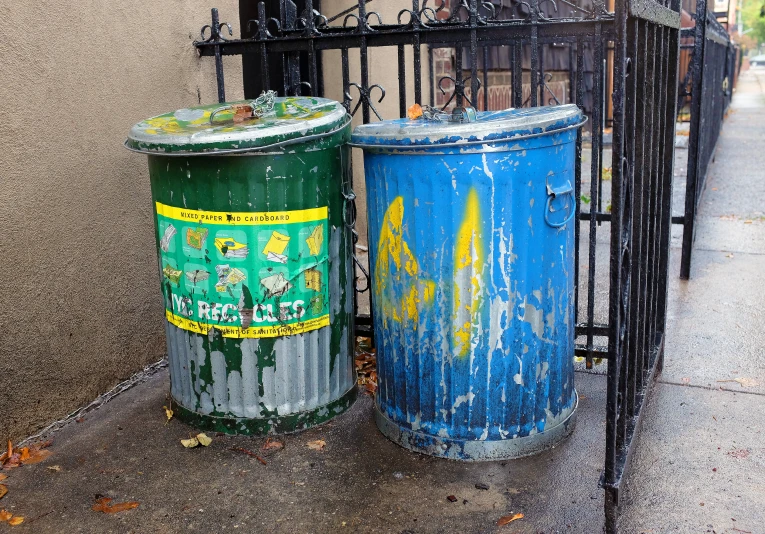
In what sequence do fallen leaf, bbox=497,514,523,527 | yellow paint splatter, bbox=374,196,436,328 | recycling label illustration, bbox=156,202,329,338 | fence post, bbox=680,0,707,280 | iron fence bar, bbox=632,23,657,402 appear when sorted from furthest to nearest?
fence post, bbox=680,0,707,280 → recycling label illustration, bbox=156,202,329,338 → yellow paint splatter, bbox=374,196,436,328 → iron fence bar, bbox=632,23,657,402 → fallen leaf, bbox=497,514,523,527

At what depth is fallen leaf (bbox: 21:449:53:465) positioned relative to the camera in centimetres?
305

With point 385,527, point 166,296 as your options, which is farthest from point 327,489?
point 166,296

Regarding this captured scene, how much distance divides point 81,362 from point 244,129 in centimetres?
136

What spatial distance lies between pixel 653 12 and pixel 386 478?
5.99 feet

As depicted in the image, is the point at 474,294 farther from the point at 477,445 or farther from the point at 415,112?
the point at 415,112

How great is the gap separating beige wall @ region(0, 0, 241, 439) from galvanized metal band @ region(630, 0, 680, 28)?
2.24 m

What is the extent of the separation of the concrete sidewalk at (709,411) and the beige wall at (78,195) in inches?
90.9

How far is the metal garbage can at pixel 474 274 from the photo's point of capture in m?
2.69

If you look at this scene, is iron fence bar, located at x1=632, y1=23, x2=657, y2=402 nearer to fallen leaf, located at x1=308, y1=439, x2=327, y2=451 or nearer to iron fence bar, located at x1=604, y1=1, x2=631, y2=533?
iron fence bar, located at x1=604, y1=1, x2=631, y2=533

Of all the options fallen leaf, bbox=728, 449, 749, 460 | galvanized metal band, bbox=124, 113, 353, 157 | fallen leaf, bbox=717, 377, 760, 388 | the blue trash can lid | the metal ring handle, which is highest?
the blue trash can lid

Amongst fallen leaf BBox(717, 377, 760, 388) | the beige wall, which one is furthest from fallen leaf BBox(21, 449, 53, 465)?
fallen leaf BBox(717, 377, 760, 388)

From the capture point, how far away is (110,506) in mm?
2746

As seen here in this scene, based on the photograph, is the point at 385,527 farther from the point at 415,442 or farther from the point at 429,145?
the point at 429,145

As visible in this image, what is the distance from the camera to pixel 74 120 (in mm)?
3326
